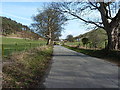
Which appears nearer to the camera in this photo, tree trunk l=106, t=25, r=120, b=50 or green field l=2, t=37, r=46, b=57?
green field l=2, t=37, r=46, b=57

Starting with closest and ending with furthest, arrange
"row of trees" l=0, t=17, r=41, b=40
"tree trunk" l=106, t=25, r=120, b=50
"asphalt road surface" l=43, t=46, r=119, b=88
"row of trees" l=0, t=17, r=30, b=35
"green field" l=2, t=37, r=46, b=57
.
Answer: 1. "asphalt road surface" l=43, t=46, r=119, b=88
2. "green field" l=2, t=37, r=46, b=57
3. "row of trees" l=0, t=17, r=30, b=35
4. "row of trees" l=0, t=17, r=41, b=40
5. "tree trunk" l=106, t=25, r=120, b=50

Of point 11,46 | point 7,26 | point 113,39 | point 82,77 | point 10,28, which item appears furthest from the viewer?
point 113,39

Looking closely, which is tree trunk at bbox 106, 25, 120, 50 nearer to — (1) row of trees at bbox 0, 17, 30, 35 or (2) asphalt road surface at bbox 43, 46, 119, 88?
(2) asphalt road surface at bbox 43, 46, 119, 88

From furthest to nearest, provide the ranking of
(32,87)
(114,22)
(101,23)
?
(101,23)
(114,22)
(32,87)

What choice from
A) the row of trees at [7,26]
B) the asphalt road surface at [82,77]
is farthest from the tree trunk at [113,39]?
the row of trees at [7,26]

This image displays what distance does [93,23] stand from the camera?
1944cm

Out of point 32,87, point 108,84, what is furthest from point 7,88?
point 108,84

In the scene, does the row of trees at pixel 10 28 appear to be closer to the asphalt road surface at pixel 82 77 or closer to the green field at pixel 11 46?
the green field at pixel 11 46

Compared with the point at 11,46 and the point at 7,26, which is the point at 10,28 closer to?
the point at 7,26

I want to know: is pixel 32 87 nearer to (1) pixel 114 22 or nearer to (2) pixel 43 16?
(1) pixel 114 22

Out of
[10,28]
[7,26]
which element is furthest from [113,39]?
[7,26]

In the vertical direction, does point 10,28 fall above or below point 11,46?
above

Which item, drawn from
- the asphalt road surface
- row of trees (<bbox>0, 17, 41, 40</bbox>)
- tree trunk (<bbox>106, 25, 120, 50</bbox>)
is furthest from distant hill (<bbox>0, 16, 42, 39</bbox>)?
tree trunk (<bbox>106, 25, 120, 50</bbox>)

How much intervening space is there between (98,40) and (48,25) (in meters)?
17.6
